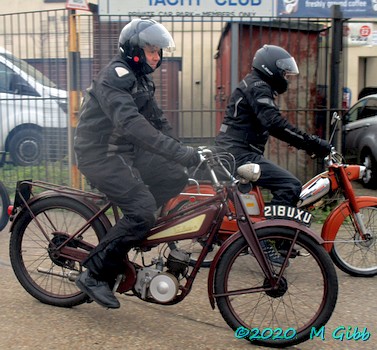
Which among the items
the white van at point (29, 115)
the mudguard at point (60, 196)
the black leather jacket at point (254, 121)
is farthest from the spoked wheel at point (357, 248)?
the white van at point (29, 115)

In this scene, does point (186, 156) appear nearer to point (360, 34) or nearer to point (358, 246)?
point (358, 246)

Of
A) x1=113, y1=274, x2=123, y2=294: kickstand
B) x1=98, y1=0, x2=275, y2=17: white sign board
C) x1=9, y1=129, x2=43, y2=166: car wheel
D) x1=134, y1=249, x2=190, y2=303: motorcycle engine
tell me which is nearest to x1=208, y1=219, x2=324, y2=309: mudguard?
x1=134, y1=249, x2=190, y2=303: motorcycle engine

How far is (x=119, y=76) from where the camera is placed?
3637mm

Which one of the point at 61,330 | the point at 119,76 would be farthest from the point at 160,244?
the point at 119,76

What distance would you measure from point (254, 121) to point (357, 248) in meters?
1.32

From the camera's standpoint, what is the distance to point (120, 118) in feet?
11.7

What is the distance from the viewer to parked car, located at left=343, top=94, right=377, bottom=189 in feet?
31.6

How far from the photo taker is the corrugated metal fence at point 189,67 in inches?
289

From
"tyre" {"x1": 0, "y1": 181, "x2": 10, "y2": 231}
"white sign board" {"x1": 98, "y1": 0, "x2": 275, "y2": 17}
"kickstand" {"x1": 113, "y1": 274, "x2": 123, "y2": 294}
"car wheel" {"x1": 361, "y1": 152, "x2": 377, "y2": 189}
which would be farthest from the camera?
"car wheel" {"x1": 361, "y1": 152, "x2": 377, "y2": 189}

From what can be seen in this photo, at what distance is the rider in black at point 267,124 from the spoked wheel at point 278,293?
3.66 feet

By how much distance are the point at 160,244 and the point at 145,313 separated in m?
0.59

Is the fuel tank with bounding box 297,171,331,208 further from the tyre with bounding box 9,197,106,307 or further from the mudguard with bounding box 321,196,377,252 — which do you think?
the tyre with bounding box 9,197,106,307

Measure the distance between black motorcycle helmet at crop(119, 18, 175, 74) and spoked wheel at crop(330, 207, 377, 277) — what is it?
2117mm

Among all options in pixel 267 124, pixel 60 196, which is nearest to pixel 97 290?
pixel 60 196
